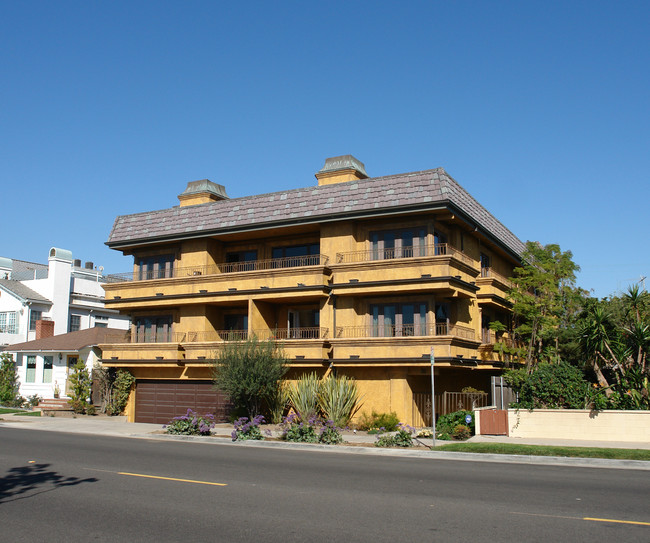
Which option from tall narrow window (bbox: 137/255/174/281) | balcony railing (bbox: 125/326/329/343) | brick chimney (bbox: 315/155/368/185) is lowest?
balcony railing (bbox: 125/326/329/343)

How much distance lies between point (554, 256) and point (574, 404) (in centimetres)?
1129

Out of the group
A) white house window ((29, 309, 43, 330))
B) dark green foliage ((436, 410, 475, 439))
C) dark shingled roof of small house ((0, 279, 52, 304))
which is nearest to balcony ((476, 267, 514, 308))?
dark green foliage ((436, 410, 475, 439))

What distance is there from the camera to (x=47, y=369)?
4294 cm

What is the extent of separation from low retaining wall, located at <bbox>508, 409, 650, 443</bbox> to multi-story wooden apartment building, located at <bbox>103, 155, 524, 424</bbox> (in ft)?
14.4

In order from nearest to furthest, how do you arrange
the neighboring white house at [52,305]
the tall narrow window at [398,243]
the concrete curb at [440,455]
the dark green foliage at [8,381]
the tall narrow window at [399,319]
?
the concrete curb at [440,455], the tall narrow window at [399,319], the tall narrow window at [398,243], the dark green foliage at [8,381], the neighboring white house at [52,305]

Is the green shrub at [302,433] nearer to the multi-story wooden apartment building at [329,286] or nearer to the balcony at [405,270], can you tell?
the multi-story wooden apartment building at [329,286]

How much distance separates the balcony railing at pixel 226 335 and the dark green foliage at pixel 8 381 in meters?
10.6

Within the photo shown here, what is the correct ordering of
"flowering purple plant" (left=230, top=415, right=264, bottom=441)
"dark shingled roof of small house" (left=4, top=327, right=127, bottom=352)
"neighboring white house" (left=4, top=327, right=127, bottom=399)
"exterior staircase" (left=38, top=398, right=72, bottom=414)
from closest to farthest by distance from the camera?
"flowering purple plant" (left=230, top=415, right=264, bottom=441)
"exterior staircase" (left=38, top=398, right=72, bottom=414)
"neighboring white house" (left=4, top=327, right=127, bottom=399)
"dark shingled roof of small house" (left=4, top=327, right=127, bottom=352)

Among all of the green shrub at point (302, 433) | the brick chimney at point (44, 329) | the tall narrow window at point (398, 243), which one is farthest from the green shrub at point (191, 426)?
the brick chimney at point (44, 329)

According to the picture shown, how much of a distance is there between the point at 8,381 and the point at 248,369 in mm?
23710

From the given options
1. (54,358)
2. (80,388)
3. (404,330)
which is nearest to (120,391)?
(80,388)

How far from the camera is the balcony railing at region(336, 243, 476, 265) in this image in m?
29.5

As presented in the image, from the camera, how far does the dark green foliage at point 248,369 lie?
91.7ft

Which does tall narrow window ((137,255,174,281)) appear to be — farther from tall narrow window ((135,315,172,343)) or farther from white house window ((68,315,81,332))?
white house window ((68,315,81,332))
